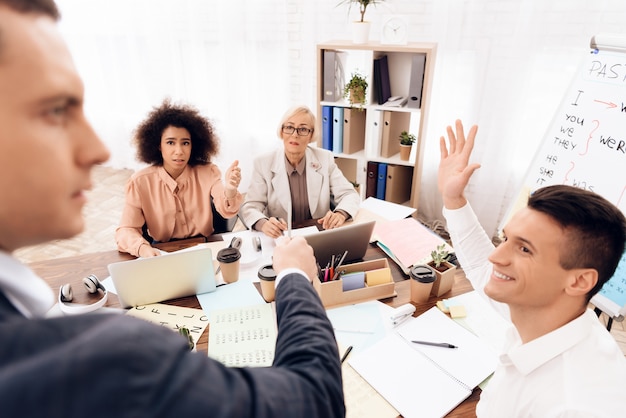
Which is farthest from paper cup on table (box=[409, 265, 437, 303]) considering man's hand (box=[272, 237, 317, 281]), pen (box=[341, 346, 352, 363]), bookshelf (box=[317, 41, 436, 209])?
bookshelf (box=[317, 41, 436, 209])

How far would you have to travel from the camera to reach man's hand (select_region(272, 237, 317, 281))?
2.93ft

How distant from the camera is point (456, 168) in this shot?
1.43 metres

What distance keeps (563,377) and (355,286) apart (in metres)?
0.68

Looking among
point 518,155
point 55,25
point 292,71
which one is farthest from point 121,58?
point 55,25

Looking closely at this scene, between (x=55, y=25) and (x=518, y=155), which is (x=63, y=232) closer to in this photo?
(x=55, y=25)

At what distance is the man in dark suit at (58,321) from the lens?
390 mm

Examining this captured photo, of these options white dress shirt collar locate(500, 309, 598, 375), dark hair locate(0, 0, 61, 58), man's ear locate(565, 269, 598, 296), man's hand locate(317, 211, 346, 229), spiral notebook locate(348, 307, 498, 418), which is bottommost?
spiral notebook locate(348, 307, 498, 418)

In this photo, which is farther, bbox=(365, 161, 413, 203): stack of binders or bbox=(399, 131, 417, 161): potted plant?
bbox=(365, 161, 413, 203): stack of binders

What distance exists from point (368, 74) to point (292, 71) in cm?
105

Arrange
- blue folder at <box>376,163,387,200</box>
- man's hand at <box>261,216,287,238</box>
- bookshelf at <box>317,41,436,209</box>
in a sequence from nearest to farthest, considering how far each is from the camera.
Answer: man's hand at <box>261,216,287,238</box> < bookshelf at <box>317,41,436,209</box> < blue folder at <box>376,163,387,200</box>

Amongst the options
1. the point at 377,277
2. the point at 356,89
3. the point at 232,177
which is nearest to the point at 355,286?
the point at 377,277

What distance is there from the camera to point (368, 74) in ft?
9.57

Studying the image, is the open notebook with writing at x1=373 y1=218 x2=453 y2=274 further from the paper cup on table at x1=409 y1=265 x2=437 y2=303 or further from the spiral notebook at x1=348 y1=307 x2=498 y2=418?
the spiral notebook at x1=348 y1=307 x2=498 y2=418

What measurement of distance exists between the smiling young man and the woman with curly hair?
1334 millimetres
